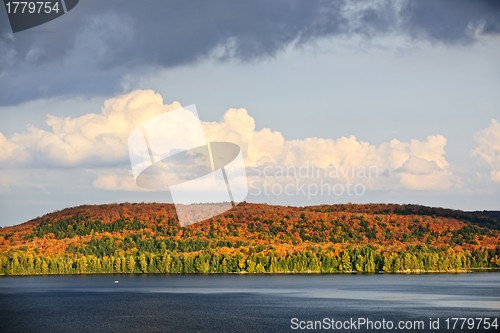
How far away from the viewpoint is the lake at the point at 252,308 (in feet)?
232

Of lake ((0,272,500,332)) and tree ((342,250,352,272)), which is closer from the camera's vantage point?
lake ((0,272,500,332))

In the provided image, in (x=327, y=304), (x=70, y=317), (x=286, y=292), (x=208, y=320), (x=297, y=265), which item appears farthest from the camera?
(x=297, y=265)

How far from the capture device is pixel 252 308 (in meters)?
87.6

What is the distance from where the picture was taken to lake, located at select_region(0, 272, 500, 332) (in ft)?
232

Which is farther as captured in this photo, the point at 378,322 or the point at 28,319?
the point at 28,319

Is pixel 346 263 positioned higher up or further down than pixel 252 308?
higher up

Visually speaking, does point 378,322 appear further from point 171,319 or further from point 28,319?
point 28,319

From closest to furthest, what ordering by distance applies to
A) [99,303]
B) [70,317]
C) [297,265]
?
[70,317] < [99,303] < [297,265]

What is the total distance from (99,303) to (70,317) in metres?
18.0

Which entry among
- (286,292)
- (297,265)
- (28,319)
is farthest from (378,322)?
(297,265)

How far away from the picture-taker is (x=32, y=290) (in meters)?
129

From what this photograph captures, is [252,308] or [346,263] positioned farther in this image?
[346,263]

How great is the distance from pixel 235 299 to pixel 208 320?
25507mm

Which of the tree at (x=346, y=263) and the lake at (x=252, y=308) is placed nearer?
the lake at (x=252, y=308)
